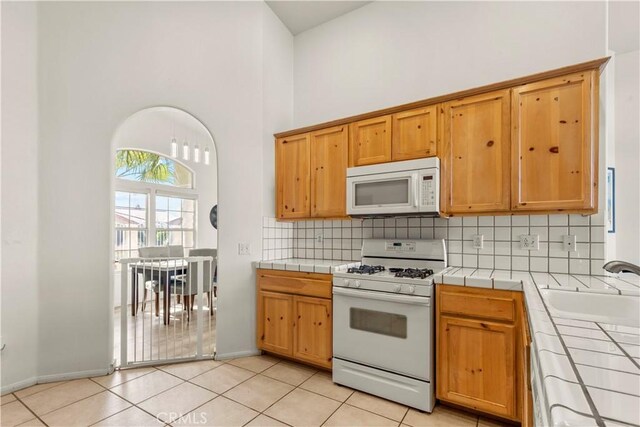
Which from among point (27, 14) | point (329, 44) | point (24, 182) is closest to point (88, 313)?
point (24, 182)

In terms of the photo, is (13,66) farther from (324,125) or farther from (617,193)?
(617,193)

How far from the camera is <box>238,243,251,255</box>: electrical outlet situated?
2914 mm

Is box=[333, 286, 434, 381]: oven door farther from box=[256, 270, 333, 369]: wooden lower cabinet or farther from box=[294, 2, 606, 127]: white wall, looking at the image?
box=[294, 2, 606, 127]: white wall

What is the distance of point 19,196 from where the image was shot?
2270mm

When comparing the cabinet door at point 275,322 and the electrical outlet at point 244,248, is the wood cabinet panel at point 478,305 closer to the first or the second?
the cabinet door at point 275,322

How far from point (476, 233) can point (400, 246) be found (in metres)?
0.60

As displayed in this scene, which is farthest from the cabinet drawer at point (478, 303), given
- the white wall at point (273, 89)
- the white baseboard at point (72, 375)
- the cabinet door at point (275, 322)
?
the white baseboard at point (72, 375)

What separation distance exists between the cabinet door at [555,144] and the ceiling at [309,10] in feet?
6.83

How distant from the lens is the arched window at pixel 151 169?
4.74 metres

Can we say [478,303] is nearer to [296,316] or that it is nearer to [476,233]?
[476,233]

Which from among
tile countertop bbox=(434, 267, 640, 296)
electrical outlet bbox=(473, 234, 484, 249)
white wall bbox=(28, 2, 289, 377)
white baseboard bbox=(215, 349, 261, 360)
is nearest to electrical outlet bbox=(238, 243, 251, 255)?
white wall bbox=(28, 2, 289, 377)

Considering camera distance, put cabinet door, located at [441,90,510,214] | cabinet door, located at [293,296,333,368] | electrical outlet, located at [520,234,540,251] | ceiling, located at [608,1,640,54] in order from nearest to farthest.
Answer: cabinet door, located at [441,90,510,214], electrical outlet, located at [520,234,540,251], cabinet door, located at [293,296,333,368], ceiling, located at [608,1,640,54]

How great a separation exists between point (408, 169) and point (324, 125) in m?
0.98

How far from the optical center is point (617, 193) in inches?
140
